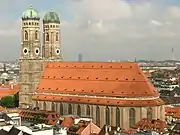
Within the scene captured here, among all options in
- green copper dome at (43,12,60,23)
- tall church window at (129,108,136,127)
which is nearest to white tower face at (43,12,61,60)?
green copper dome at (43,12,60,23)

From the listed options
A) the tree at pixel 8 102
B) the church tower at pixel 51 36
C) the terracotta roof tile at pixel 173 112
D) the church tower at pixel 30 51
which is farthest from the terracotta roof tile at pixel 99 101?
the tree at pixel 8 102

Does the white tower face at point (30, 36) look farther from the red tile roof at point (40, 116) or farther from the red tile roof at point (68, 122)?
the red tile roof at point (68, 122)

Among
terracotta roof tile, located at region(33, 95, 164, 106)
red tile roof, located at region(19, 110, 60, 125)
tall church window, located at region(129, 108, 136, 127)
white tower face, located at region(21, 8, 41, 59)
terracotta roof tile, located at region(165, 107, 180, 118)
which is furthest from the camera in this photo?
white tower face, located at region(21, 8, 41, 59)

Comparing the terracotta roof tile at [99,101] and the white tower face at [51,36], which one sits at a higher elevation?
the white tower face at [51,36]

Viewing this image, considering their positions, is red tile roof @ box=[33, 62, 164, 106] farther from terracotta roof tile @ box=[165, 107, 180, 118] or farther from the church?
terracotta roof tile @ box=[165, 107, 180, 118]

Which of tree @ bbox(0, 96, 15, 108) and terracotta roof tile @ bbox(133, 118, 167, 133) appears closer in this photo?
terracotta roof tile @ bbox(133, 118, 167, 133)

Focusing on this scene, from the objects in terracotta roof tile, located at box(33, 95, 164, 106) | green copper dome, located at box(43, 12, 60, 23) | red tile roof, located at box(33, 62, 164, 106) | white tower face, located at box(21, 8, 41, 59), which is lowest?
terracotta roof tile, located at box(33, 95, 164, 106)
